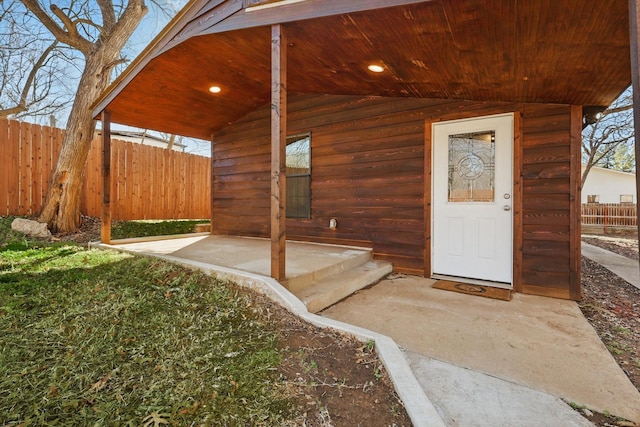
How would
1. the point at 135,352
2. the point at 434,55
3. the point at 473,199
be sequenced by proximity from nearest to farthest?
1. the point at 135,352
2. the point at 434,55
3. the point at 473,199

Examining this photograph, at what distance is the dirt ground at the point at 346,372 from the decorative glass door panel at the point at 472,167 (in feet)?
5.00

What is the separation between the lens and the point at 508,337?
6.92 ft

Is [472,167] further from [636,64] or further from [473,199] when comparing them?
[636,64]

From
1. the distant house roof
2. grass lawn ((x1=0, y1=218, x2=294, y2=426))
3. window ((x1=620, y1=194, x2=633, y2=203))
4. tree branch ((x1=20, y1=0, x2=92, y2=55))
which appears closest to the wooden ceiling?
grass lawn ((x1=0, y1=218, x2=294, y2=426))

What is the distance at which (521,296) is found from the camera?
3.01 metres

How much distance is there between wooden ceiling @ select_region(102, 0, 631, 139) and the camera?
71.2 inches

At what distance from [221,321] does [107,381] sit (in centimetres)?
67

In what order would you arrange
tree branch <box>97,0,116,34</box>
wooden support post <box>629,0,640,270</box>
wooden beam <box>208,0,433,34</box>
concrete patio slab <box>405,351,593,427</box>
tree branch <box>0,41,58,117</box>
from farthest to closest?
tree branch <box>0,41,58,117</box> < tree branch <box>97,0,116,34</box> < wooden beam <box>208,0,433,34</box> < concrete patio slab <box>405,351,593,427</box> < wooden support post <box>629,0,640,270</box>

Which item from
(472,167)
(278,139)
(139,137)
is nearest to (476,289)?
(472,167)

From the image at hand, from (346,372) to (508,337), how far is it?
1360 millimetres

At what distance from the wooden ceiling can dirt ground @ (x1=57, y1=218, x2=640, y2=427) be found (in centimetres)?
200

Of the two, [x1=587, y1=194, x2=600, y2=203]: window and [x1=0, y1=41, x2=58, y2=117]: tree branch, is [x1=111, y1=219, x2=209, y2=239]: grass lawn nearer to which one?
[x1=0, y1=41, x2=58, y2=117]: tree branch

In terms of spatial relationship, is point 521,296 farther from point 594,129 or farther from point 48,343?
point 594,129

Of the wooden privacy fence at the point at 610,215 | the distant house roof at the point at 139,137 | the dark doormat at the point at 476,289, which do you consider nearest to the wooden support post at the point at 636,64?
the dark doormat at the point at 476,289
